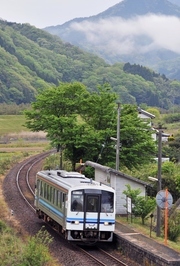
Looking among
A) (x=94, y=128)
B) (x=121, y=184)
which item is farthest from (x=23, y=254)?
(x=94, y=128)

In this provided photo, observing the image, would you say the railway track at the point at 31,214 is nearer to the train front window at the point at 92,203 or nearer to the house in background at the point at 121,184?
the train front window at the point at 92,203

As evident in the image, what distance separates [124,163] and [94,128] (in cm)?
292

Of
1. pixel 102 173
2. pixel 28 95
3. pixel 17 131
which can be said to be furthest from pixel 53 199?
pixel 28 95

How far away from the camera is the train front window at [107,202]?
18625 mm

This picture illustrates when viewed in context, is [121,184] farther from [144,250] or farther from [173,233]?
[144,250]

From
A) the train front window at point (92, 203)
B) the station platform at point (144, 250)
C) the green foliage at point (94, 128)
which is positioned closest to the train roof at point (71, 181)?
the train front window at point (92, 203)

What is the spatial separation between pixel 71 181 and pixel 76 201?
1598 mm

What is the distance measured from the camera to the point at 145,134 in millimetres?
31094

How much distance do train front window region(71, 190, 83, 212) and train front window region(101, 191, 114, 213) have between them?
84 cm

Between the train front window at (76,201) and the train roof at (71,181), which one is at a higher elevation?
the train roof at (71,181)

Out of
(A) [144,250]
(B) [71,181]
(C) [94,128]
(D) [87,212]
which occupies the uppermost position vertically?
(C) [94,128]

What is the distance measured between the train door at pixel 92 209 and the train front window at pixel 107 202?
18 cm

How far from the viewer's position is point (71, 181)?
19.8 meters

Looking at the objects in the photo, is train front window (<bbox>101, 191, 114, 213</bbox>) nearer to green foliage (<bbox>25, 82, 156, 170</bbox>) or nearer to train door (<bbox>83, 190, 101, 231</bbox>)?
train door (<bbox>83, 190, 101, 231</bbox>)
